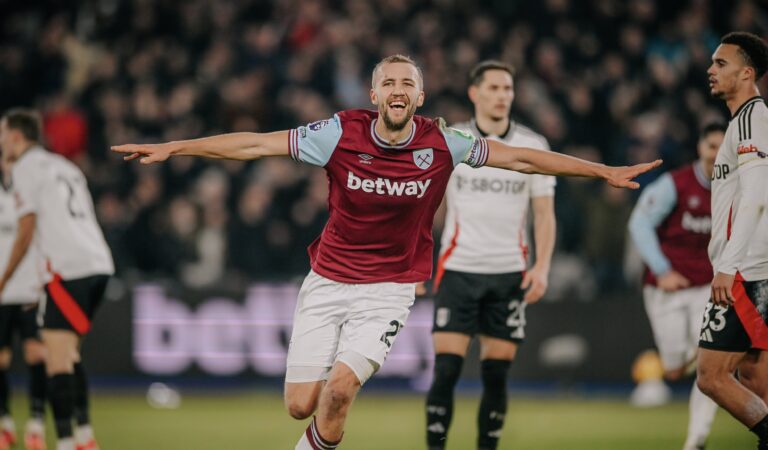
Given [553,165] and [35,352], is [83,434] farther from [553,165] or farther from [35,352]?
[553,165]

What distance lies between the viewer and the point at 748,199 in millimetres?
6801

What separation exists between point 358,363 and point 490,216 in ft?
7.07

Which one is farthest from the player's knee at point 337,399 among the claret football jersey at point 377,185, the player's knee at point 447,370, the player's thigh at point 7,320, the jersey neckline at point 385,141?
the player's thigh at point 7,320

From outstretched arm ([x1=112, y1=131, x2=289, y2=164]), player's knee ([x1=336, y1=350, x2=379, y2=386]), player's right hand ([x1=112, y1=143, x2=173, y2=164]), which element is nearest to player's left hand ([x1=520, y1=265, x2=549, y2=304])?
player's knee ([x1=336, y1=350, x2=379, y2=386])

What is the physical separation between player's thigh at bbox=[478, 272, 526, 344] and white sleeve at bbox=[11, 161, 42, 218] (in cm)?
351

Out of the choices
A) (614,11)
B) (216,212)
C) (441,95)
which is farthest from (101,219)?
(614,11)

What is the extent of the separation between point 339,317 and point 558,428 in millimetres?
4667

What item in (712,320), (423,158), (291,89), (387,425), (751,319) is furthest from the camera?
(291,89)

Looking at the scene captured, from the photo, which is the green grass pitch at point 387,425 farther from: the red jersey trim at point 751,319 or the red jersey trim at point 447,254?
the red jersey trim at point 751,319

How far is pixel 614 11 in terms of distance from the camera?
18.1 meters

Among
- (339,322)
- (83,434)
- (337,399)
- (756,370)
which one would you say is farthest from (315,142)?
(83,434)

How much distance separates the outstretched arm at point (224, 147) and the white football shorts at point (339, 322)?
965 mm

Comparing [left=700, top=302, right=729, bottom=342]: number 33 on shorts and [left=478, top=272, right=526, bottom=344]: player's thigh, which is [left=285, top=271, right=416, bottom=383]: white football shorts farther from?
[left=700, top=302, right=729, bottom=342]: number 33 on shorts

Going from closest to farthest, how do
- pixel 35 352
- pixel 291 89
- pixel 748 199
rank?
pixel 748 199 → pixel 35 352 → pixel 291 89
